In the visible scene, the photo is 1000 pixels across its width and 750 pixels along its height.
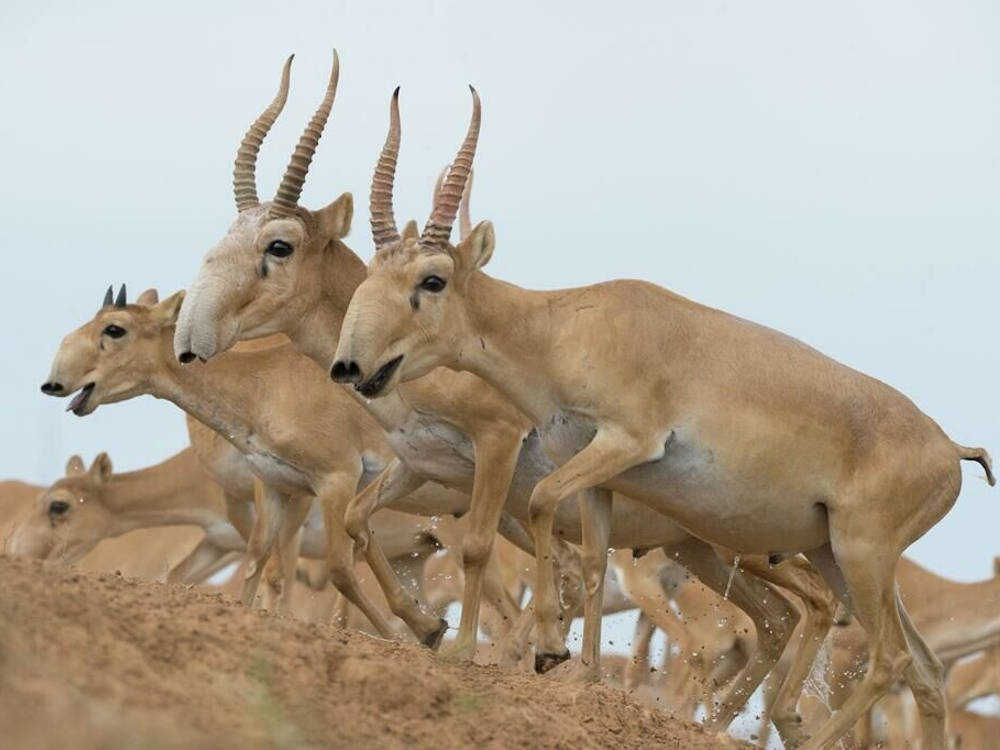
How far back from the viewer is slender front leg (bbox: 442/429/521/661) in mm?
12861

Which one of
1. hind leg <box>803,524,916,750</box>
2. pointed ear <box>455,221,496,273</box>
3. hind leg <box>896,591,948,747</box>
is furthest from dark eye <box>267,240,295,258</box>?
hind leg <box>896,591,948,747</box>

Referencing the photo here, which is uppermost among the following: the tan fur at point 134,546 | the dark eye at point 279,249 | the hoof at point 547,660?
the tan fur at point 134,546

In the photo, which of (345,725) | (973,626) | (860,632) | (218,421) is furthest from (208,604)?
(973,626)

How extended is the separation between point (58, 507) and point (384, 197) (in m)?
10.8

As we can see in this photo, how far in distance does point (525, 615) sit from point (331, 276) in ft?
11.8

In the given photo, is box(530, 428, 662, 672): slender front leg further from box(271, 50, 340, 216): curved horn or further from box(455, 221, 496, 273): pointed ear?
box(271, 50, 340, 216): curved horn

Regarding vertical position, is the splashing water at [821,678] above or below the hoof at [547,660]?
above

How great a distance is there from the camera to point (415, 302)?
1156 cm

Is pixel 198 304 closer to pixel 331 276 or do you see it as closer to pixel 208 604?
pixel 331 276

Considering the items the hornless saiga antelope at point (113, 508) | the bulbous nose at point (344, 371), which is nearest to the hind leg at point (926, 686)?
the bulbous nose at point (344, 371)

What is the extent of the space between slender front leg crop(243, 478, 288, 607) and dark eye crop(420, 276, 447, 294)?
4860 millimetres

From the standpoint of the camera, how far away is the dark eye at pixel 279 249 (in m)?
13.3

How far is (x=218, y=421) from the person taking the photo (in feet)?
51.2

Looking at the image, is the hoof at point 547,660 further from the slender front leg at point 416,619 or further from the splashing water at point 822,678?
the splashing water at point 822,678
